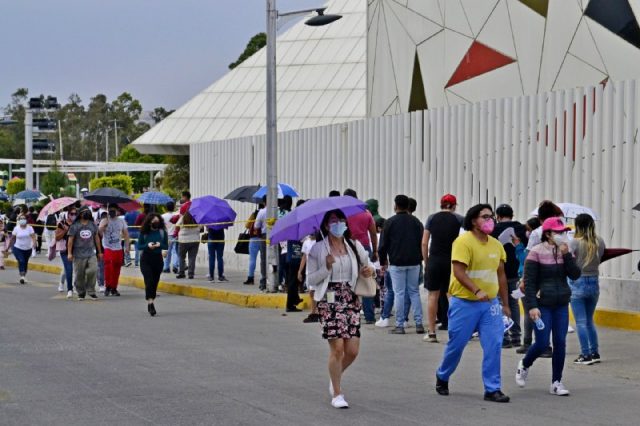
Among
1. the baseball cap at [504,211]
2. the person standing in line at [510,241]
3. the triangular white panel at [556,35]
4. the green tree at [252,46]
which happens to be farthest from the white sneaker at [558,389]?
the green tree at [252,46]

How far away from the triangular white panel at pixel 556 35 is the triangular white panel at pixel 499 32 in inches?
43.9

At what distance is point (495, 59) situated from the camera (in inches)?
900

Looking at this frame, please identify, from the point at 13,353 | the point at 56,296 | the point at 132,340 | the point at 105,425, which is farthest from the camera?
the point at 56,296

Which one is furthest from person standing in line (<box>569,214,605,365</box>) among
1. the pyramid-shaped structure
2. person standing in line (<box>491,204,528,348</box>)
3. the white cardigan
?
the pyramid-shaped structure

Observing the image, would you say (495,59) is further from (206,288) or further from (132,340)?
(132,340)

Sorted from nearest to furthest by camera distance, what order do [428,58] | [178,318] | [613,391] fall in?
[613,391]
[178,318]
[428,58]

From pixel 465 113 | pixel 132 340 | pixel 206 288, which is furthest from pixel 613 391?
pixel 206 288

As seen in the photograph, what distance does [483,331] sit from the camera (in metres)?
10.3

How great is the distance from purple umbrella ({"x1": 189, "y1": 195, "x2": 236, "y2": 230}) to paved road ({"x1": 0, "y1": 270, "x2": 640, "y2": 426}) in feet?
20.7

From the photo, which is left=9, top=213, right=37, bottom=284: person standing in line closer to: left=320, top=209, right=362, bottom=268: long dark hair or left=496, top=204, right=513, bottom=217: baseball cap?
left=496, top=204, right=513, bottom=217: baseball cap

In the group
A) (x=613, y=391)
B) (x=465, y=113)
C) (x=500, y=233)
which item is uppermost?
(x=465, y=113)

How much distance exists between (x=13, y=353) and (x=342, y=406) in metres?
5.15

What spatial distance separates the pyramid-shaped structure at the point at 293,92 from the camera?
1809 inches

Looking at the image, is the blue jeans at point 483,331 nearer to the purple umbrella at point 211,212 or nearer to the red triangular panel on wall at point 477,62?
the red triangular panel on wall at point 477,62
